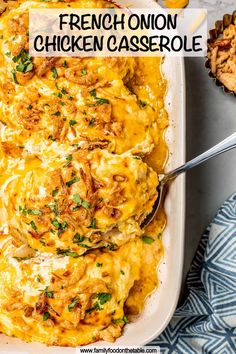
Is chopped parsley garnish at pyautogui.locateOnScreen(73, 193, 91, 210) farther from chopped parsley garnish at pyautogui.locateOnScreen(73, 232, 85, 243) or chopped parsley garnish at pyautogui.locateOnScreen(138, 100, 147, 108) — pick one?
chopped parsley garnish at pyautogui.locateOnScreen(138, 100, 147, 108)

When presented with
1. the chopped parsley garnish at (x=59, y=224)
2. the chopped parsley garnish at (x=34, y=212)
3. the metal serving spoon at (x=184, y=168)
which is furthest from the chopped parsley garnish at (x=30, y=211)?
the metal serving spoon at (x=184, y=168)

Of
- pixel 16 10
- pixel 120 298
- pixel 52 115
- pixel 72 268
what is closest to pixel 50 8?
pixel 16 10

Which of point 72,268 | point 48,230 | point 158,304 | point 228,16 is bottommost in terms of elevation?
point 158,304

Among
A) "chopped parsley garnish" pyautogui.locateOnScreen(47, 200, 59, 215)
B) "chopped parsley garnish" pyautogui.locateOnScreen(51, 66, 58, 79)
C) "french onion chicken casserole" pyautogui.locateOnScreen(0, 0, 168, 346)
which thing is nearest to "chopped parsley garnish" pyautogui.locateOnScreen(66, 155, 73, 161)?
"french onion chicken casserole" pyautogui.locateOnScreen(0, 0, 168, 346)

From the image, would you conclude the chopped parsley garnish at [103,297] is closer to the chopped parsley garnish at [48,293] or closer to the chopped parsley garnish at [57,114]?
the chopped parsley garnish at [48,293]

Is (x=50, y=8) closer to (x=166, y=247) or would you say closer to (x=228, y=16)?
(x=228, y=16)
